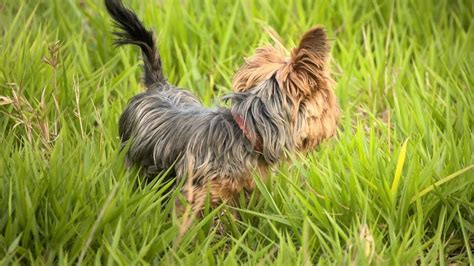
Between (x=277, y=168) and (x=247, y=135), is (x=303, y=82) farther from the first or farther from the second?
(x=277, y=168)

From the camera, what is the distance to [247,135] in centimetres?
368

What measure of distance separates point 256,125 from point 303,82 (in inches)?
12.0

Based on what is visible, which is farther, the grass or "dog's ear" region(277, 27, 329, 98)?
"dog's ear" region(277, 27, 329, 98)

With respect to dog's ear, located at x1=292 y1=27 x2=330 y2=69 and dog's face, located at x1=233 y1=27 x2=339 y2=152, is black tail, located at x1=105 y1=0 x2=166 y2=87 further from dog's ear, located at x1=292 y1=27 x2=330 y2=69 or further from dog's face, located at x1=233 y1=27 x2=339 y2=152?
dog's ear, located at x1=292 y1=27 x2=330 y2=69

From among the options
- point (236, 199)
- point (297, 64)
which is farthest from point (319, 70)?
point (236, 199)

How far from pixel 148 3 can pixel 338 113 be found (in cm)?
224

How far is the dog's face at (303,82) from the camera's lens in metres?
3.54

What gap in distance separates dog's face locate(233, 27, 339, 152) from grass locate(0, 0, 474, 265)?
18 centimetres

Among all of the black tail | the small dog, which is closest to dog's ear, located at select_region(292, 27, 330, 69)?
the small dog

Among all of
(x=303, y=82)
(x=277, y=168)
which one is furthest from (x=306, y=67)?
(x=277, y=168)

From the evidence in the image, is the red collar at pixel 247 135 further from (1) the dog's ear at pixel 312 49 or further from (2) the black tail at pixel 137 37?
(2) the black tail at pixel 137 37

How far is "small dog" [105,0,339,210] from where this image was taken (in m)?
3.65

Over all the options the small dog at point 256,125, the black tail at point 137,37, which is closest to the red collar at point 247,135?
the small dog at point 256,125

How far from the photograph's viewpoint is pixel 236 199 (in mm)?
3842
